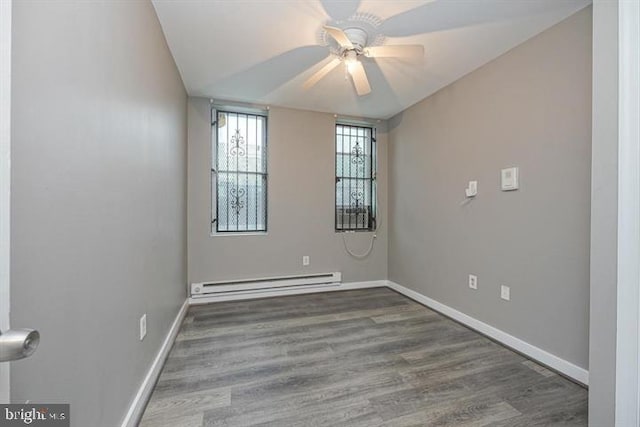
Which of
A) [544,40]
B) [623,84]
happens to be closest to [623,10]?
[623,84]

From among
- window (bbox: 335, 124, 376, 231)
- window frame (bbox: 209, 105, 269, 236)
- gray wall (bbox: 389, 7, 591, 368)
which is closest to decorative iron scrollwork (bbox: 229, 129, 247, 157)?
window frame (bbox: 209, 105, 269, 236)

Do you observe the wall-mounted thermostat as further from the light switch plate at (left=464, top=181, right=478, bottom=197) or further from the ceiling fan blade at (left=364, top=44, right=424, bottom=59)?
the ceiling fan blade at (left=364, top=44, right=424, bottom=59)

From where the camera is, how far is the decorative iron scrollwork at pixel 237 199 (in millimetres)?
3439

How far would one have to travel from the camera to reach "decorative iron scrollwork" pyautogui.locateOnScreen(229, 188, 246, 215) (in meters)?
3.44

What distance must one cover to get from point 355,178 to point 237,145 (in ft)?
5.41

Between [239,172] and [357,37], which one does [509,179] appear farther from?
[239,172]

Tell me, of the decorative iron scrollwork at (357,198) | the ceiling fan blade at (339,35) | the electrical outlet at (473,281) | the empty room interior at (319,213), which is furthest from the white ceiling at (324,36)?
the electrical outlet at (473,281)

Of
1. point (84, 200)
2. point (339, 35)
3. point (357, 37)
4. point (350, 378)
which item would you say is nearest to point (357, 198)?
point (357, 37)

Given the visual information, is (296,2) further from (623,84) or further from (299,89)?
(623,84)

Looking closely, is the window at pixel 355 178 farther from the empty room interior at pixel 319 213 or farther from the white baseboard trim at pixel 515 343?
the white baseboard trim at pixel 515 343

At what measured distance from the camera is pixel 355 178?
3918 millimetres

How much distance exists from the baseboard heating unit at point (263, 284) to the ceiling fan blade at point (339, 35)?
2.61 metres

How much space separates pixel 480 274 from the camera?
8.20ft

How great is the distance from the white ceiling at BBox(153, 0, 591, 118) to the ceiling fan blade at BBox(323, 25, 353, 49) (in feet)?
0.47
